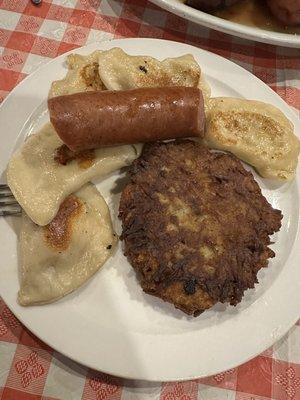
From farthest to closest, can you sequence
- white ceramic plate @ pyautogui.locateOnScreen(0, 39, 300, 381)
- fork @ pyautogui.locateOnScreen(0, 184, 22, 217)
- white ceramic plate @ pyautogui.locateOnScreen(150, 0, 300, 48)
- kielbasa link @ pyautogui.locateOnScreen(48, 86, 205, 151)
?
white ceramic plate @ pyautogui.locateOnScreen(150, 0, 300, 48) < fork @ pyautogui.locateOnScreen(0, 184, 22, 217) < kielbasa link @ pyautogui.locateOnScreen(48, 86, 205, 151) < white ceramic plate @ pyautogui.locateOnScreen(0, 39, 300, 381)

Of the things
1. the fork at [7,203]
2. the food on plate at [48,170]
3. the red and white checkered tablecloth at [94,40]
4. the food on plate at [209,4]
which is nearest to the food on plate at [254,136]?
the food on plate at [48,170]

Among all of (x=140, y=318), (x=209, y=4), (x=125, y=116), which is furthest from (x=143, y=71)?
(x=140, y=318)

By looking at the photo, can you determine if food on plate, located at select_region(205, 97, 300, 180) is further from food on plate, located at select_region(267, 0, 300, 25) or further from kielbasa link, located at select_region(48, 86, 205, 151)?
food on plate, located at select_region(267, 0, 300, 25)

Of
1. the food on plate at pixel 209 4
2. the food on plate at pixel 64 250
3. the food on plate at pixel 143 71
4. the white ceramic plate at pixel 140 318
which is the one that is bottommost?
the white ceramic plate at pixel 140 318

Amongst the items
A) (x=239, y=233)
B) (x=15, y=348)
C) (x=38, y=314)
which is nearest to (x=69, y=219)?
(x=38, y=314)

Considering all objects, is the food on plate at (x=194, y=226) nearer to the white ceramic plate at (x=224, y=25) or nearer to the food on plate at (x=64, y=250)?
the food on plate at (x=64, y=250)

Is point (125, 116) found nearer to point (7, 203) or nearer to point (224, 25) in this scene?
point (7, 203)

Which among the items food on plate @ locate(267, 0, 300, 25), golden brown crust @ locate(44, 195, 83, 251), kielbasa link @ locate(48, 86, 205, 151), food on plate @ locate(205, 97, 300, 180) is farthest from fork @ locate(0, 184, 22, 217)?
food on plate @ locate(267, 0, 300, 25)
